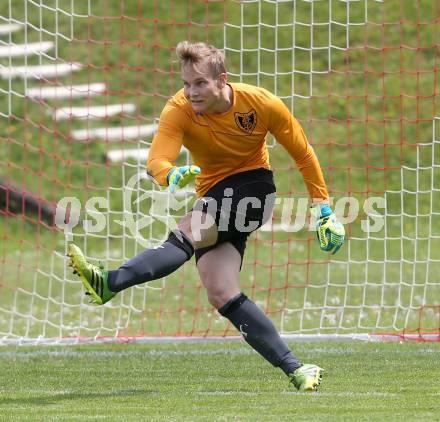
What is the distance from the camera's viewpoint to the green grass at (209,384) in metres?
5.54

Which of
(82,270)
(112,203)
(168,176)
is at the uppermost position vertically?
(168,176)

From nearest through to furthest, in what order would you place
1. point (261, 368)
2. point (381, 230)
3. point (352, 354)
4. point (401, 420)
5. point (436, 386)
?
point (401, 420) → point (436, 386) → point (261, 368) → point (352, 354) → point (381, 230)

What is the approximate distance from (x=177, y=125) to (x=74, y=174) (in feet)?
32.0

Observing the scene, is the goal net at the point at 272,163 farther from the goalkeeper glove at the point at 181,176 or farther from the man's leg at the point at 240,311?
the goalkeeper glove at the point at 181,176

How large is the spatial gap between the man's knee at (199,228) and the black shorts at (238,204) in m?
0.03

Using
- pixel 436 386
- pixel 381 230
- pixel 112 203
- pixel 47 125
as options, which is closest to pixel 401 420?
pixel 436 386

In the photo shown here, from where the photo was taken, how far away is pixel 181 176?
5.58 meters

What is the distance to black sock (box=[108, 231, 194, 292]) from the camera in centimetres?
578

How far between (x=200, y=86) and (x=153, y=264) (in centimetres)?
94

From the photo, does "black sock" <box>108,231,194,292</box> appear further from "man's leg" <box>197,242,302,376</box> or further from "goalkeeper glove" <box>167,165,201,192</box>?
"goalkeeper glove" <box>167,165,201,192</box>

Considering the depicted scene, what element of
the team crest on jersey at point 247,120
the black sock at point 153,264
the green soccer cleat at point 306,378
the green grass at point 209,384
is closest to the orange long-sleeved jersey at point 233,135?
the team crest on jersey at point 247,120

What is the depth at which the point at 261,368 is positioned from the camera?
7.27 meters

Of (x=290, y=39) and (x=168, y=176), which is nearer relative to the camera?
(x=168, y=176)

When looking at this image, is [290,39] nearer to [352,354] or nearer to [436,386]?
[352,354]
